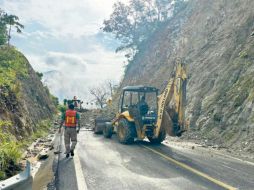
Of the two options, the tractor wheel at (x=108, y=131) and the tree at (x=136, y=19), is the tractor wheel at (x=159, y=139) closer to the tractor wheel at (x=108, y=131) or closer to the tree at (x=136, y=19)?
the tractor wheel at (x=108, y=131)

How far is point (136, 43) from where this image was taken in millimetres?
53719

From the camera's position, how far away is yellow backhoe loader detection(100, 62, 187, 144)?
1301 cm

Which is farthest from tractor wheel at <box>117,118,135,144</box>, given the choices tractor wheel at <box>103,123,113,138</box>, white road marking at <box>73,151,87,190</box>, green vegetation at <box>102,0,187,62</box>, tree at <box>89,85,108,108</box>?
tree at <box>89,85,108,108</box>

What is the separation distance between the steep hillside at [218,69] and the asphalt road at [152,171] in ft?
12.4

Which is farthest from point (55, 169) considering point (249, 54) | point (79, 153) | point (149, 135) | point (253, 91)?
point (249, 54)

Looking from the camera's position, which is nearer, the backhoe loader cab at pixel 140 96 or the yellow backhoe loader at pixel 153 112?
the yellow backhoe loader at pixel 153 112

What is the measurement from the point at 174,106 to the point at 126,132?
2.45 metres

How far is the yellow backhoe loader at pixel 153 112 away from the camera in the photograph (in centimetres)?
1301

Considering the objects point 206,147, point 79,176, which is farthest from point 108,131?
point 79,176

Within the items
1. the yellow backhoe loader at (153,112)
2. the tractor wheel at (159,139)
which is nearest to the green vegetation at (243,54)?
the yellow backhoe loader at (153,112)

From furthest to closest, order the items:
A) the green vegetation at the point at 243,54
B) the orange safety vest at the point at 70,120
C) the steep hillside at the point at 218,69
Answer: the green vegetation at the point at 243,54 → the steep hillside at the point at 218,69 → the orange safety vest at the point at 70,120

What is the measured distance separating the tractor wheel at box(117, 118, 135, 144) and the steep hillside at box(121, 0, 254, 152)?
13.4 feet

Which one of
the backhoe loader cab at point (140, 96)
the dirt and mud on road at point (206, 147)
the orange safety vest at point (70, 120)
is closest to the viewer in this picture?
the orange safety vest at point (70, 120)

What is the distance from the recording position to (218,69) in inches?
856
